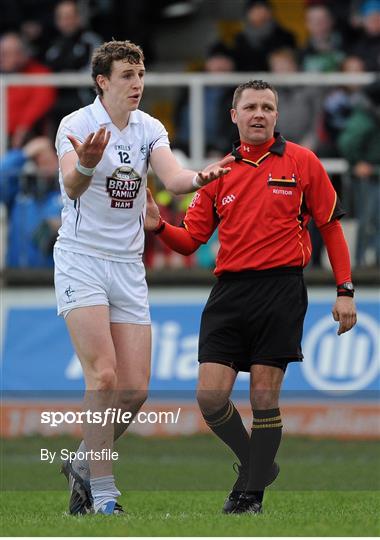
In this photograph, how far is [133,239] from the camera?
8.87m

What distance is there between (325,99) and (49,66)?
3446 millimetres

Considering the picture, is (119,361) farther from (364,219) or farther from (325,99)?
(325,99)

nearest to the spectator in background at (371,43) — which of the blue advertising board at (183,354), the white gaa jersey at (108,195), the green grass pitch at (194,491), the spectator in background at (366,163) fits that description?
the spectator in background at (366,163)

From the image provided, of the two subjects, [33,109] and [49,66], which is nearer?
[33,109]

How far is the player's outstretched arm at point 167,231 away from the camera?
29.8ft

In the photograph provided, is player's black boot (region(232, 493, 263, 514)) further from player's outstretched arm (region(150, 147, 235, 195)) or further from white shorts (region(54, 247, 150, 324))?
player's outstretched arm (region(150, 147, 235, 195))

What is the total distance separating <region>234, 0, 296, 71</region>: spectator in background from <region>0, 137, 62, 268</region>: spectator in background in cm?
310

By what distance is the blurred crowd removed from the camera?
15.4m

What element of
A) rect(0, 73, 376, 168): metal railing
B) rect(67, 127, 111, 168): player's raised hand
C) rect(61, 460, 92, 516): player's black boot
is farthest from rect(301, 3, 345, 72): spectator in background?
rect(61, 460, 92, 516): player's black boot

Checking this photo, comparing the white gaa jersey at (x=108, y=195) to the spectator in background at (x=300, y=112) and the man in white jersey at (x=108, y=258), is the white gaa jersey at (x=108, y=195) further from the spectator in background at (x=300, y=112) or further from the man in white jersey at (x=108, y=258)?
the spectator in background at (x=300, y=112)

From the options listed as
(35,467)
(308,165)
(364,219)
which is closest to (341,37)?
(364,219)

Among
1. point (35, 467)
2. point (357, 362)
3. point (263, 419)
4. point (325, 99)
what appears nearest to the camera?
point (263, 419)

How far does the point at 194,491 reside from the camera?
1077cm

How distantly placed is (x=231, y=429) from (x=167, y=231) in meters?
1.29
